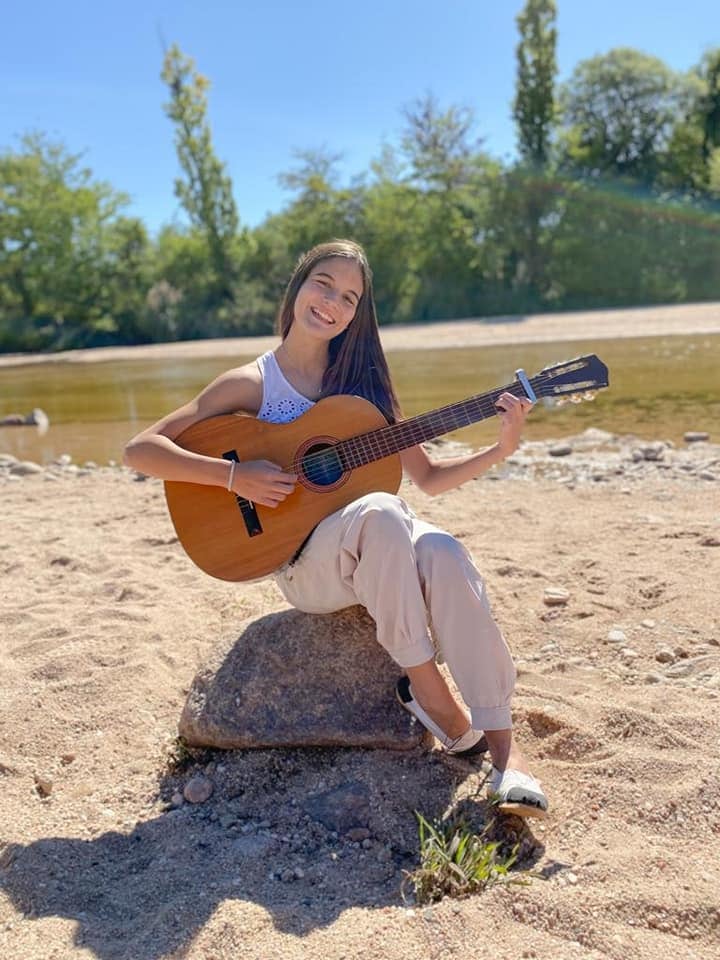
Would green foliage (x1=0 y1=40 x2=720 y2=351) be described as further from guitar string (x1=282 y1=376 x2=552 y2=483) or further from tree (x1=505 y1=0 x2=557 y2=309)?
guitar string (x1=282 y1=376 x2=552 y2=483)

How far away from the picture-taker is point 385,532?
231 cm

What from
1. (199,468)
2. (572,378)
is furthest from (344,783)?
(572,378)

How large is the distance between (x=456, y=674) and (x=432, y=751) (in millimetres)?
434

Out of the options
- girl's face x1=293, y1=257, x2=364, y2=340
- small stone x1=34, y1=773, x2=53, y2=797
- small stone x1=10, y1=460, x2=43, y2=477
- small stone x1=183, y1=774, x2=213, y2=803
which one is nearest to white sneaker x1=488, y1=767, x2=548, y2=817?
small stone x1=183, y1=774, x2=213, y2=803

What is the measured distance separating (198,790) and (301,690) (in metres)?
0.47

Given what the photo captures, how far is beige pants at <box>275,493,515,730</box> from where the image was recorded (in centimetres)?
230

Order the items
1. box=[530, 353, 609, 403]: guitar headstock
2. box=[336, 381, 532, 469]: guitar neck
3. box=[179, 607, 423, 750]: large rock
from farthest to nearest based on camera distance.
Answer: box=[530, 353, 609, 403]: guitar headstock < box=[336, 381, 532, 469]: guitar neck < box=[179, 607, 423, 750]: large rock

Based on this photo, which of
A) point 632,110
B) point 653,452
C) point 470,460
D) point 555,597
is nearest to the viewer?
point 470,460

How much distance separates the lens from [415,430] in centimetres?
279

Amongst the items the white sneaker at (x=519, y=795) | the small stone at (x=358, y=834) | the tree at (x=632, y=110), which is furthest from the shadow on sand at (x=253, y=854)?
the tree at (x=632, y=110)

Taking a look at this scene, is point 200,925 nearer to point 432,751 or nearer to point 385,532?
point 432,751

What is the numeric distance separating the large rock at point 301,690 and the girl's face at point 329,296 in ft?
3.47

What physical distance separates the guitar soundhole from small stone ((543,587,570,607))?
152cm

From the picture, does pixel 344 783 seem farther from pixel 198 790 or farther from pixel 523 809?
pixel 523 809
